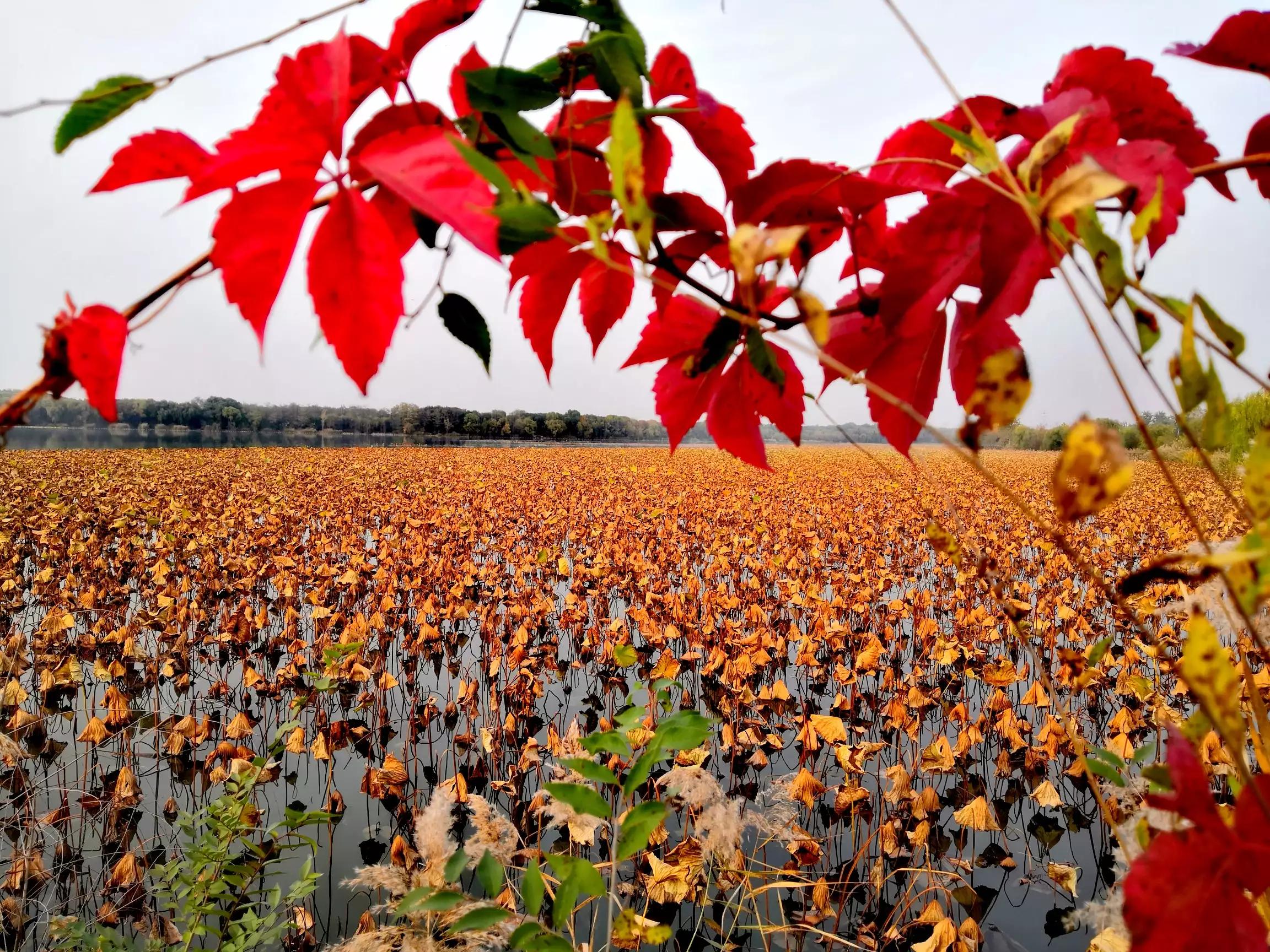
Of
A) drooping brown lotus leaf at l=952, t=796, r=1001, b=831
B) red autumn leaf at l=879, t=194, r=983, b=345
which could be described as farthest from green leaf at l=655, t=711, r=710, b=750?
drooping brown lotus leaf at l=952, t=796, r=1001, b=831

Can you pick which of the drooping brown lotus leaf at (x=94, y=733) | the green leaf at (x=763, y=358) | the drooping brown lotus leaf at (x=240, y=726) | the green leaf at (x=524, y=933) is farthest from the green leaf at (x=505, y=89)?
the drooping brown lotus leaf at (x=94, y=733)

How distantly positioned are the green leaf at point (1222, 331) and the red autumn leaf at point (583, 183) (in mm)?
175

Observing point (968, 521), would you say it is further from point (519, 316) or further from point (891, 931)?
point (519, 316)

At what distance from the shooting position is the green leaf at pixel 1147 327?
0.15m

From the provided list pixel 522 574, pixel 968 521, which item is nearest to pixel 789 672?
pixel 522 574

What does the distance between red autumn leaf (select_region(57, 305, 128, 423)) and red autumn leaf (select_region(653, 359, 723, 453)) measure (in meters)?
0.20

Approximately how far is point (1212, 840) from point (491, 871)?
42cm

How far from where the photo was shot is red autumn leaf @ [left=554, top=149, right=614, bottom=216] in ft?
0.79

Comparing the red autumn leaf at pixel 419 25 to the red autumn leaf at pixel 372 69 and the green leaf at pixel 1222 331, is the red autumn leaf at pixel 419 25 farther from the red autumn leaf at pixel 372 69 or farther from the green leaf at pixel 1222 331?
the green leaf at pixel 1222 331

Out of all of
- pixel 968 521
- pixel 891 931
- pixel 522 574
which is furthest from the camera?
pixel 968 521

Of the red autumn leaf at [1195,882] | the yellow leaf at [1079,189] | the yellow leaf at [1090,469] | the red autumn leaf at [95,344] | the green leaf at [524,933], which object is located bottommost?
the green leaf at [524,933]

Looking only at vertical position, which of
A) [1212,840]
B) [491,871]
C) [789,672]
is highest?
[1212,840]

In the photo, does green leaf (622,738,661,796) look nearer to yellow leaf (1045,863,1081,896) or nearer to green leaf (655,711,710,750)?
green leaf (655,711,710,750)

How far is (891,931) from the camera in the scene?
1.24m
